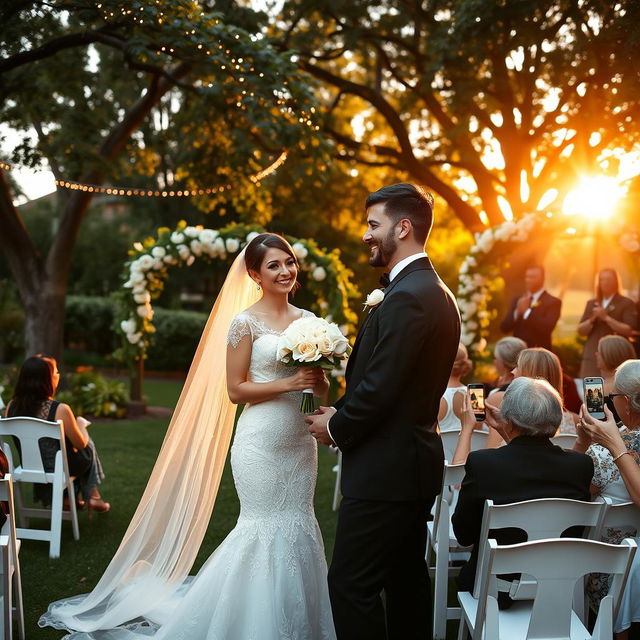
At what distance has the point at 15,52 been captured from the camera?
9.57 metres

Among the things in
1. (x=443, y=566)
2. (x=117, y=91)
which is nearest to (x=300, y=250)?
(x=443, y=566)

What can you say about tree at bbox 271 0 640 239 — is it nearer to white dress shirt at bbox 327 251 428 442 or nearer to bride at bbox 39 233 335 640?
bride at bbox 39 233 335 640

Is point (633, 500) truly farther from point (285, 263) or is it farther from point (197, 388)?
point (197, 388)

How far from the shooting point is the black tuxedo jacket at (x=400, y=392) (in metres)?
3.03

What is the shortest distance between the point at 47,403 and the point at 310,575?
2.99 meters

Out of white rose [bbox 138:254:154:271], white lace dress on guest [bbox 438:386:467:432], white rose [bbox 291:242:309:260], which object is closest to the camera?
A: white lace dress on guest [bbox 438:386:467:432]

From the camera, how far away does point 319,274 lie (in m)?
10.1

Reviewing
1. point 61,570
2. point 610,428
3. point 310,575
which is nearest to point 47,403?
point 61,570

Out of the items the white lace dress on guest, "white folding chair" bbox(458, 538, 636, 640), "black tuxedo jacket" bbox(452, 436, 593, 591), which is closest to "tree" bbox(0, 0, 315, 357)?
the white lace dress on guest

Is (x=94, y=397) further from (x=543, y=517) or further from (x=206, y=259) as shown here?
(x=543, y=517)

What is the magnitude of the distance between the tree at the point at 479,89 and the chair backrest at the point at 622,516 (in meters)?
8.47

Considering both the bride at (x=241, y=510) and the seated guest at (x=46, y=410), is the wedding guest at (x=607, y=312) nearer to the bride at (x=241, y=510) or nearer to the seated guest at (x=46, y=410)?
the bride at (x=241, y=510)

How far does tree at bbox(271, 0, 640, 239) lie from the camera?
11859 mm

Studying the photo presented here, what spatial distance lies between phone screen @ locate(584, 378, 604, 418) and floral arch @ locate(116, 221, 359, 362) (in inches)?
254
